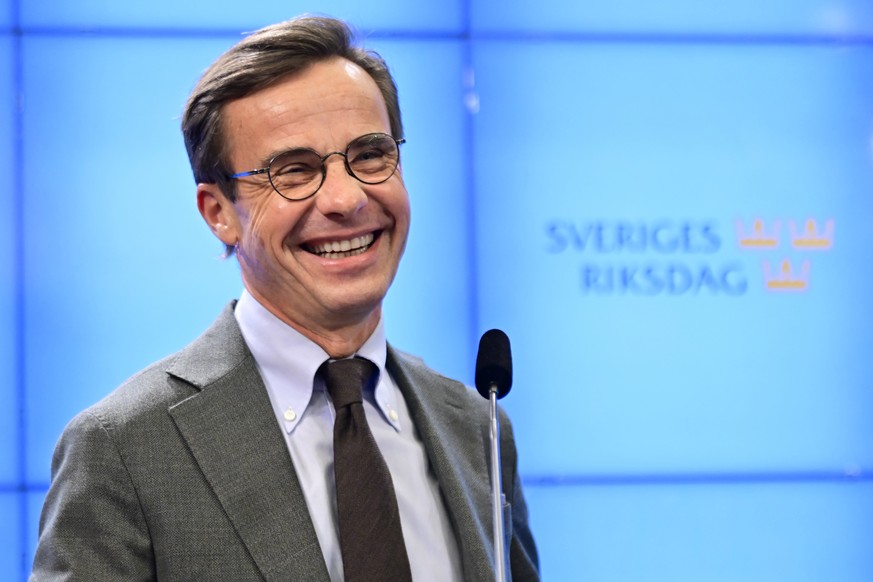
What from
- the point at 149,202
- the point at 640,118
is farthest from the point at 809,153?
the point at 149,202

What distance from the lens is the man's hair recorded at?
155cm

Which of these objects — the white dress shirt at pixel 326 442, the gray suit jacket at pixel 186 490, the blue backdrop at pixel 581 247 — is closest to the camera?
the gray suit jacket at pixel 186 490

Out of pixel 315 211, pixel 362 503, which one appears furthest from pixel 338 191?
pixel 362 503

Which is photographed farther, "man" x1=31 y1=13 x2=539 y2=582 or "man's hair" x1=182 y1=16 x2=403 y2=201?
"man's hair" x1=182 y1=16 x2=403 y2=201

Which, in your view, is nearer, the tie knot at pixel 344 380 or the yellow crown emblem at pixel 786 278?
the tie knot at pixel 344 380

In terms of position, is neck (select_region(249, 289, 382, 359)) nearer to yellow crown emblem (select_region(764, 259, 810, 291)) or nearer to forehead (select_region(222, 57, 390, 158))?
forehead (select_region(222, 57, 390, 158))

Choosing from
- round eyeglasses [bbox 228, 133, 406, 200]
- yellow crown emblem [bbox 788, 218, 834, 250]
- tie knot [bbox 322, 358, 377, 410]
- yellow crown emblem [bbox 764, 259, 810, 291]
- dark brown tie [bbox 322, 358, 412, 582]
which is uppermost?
round eyeglasses [bbox 228, 133, 406, 200]

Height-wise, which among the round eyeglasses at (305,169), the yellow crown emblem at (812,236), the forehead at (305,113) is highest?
the forehead at (305,113)

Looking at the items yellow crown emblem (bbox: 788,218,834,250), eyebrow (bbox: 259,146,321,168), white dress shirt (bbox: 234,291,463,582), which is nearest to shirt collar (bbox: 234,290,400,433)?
white dress shirt (bbox: 234,291,463,582)

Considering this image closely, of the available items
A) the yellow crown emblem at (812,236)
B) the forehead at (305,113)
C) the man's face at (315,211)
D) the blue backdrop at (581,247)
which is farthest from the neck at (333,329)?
the yellow crown emblem at (812,236)

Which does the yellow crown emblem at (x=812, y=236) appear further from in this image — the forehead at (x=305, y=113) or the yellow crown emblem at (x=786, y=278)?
the forehead at (x=305, y=113)

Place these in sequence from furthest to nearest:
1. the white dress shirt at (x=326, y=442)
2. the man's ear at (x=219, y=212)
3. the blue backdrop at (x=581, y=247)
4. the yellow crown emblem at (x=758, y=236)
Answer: the yellow crown emblem at (x=758, y=236), the blue backdrop at (x=581, y=247), the man's ear at (x=219, y=212), the white dress shirt at (x=326, y=442)

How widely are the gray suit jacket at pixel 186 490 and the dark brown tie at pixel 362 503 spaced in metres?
0.05

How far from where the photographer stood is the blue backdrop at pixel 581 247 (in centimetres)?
283
